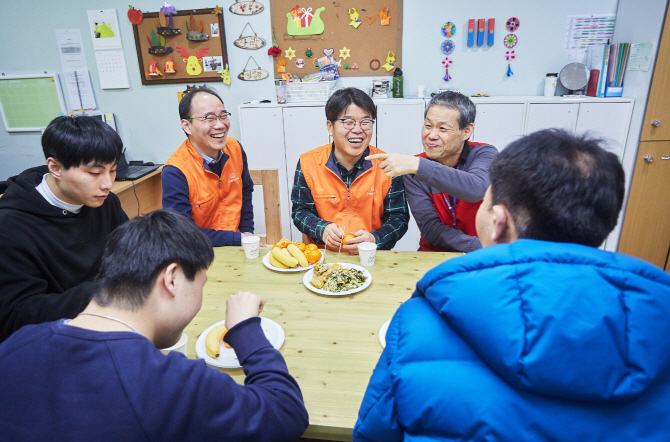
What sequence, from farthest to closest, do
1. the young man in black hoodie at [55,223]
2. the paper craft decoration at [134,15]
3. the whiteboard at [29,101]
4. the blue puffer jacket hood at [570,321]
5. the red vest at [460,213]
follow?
the whiteboard at [29,101]
the paper craft decoration at [134,15]
the red vest at [460,213]
the young man in black hoodie at [55,223]
the blue puffer jacket hood at [570,321]

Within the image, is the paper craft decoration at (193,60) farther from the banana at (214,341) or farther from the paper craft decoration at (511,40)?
the banana at (214,341)

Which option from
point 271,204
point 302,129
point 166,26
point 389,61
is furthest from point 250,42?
point 271,204

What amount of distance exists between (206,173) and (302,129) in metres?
1.49

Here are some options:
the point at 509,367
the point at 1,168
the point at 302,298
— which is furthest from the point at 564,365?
the point at 1,168

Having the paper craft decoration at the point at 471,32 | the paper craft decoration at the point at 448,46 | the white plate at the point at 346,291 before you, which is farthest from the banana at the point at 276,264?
the paper craft decoration at the point at 471,32

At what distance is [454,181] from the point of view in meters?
1.73

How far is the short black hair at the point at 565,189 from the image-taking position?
27.1 inches

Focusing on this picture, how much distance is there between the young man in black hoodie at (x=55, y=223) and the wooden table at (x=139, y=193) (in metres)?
1.70

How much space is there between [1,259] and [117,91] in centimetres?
326

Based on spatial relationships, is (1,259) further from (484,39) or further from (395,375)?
(484,39)

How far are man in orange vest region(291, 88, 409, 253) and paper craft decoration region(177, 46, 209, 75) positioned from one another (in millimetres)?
2197

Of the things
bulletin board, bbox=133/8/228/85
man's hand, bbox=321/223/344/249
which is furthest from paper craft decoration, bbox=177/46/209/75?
man's hand, bbox=321/223/344/249

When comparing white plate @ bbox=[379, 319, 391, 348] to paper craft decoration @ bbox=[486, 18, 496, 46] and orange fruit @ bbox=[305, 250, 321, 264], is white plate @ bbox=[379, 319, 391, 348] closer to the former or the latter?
orange fruit @ bbox=[305, 250, 321, 264]

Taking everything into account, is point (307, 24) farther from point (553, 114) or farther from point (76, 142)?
point (76, 142)
